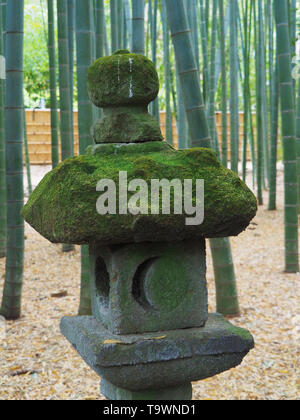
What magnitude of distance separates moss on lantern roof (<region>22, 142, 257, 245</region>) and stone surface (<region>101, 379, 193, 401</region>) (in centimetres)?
60

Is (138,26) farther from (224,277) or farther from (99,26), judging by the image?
(224,277)

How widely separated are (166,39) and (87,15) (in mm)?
4169

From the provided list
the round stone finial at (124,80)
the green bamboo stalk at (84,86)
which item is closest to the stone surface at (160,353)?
the round stone finial at (124,80)

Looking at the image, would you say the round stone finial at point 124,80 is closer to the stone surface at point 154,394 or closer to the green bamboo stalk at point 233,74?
the stone surface at point 154,394

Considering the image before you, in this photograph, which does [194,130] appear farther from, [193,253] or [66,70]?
[66,70]

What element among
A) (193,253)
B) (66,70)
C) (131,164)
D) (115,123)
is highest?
(66,70)

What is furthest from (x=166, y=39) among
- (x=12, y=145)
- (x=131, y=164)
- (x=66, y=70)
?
(x=131, y=164)

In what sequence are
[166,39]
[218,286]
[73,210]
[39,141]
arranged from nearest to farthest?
[73,210]
[218,286]
[166,39]
[39,141]

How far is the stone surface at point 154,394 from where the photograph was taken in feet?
6.51

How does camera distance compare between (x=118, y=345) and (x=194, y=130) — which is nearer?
(x=118, y=345)

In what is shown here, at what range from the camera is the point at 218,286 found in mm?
3730

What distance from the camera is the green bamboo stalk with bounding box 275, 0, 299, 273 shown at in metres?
4.03

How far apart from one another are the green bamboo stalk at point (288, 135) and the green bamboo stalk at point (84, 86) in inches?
62.4
